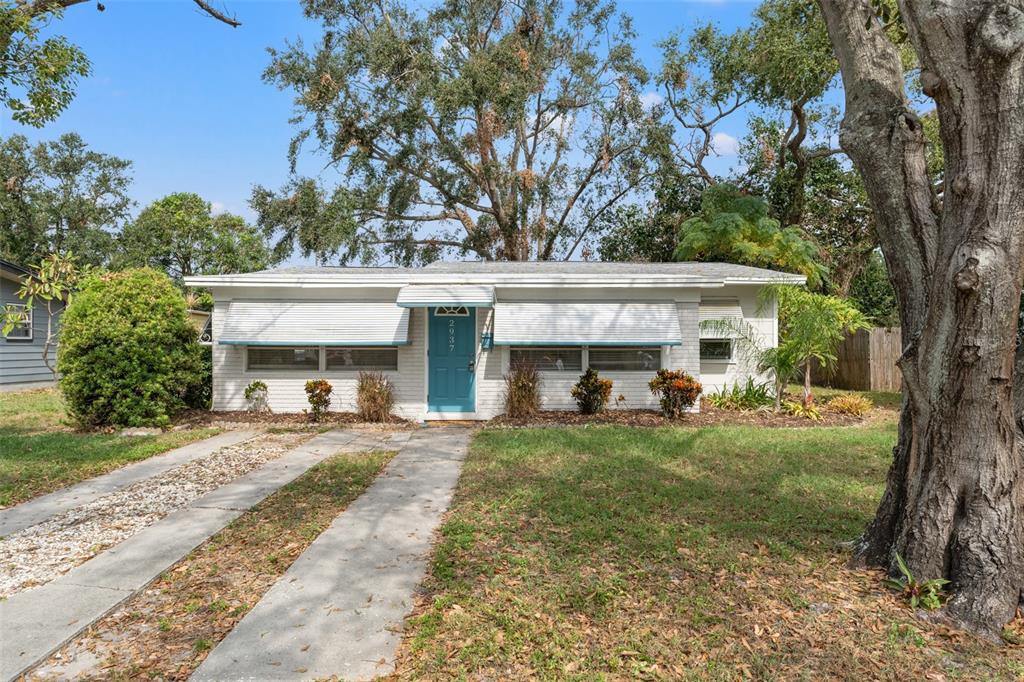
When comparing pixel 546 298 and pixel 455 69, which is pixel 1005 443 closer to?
pixel 546 298

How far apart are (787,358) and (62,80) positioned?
40.0 ft

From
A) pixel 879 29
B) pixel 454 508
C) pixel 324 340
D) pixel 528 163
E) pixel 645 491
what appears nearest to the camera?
pixel 879 29

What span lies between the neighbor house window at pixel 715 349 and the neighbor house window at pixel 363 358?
6531 mm

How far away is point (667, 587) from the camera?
12.1 feet

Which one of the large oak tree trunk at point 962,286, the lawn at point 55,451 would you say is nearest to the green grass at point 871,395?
the large oak tree trunk at point 962,286

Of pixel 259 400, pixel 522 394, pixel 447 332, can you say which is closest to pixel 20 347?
pixel 259 400

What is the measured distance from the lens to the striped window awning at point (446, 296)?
34.1 ft

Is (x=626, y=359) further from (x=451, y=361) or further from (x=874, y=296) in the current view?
(x=874, y=296)

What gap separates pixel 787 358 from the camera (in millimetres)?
10938

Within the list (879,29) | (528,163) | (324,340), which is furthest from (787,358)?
(528,163)

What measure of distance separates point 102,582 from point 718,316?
11.2 metres

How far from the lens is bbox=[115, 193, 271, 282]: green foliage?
28.2 metres

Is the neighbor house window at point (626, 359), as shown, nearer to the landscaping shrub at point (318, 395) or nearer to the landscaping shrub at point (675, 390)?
the landscaping shrub at point (675, 390)

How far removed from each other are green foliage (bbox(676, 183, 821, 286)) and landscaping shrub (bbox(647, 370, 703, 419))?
7.29 metres
